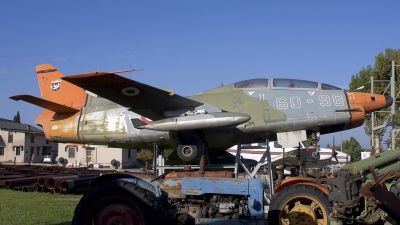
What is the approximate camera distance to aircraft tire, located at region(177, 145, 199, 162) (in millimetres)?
11094

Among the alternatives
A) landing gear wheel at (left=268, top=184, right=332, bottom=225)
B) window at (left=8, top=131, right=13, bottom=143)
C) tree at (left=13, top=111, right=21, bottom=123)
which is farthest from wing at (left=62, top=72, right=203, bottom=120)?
tree at (left=13, top=111, right=21, bottom=123)

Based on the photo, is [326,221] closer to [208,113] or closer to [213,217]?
[213,217]

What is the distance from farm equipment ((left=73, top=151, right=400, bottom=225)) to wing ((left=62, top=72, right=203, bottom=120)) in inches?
150

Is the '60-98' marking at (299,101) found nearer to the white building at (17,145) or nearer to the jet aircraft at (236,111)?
the jet aircraft at (236,111)

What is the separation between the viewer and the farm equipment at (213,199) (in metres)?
6.20

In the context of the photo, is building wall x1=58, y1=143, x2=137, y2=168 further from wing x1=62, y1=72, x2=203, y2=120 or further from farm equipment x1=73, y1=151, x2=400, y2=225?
farm equipment x1=73, y1=151, x2=400, y2=225

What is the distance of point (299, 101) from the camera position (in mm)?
11375

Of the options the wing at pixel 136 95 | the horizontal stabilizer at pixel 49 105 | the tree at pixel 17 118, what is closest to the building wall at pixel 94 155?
the horizontal stabilizer at pixel 49 105

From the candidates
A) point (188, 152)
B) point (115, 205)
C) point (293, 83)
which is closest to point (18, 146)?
point (188, 152)

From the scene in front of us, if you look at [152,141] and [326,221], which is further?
[152,141]

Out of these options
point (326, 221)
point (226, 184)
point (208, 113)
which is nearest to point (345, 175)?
point (326, 221)

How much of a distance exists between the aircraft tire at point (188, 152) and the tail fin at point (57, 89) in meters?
4.40

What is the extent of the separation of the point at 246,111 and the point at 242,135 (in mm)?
710

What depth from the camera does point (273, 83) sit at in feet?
38.4
